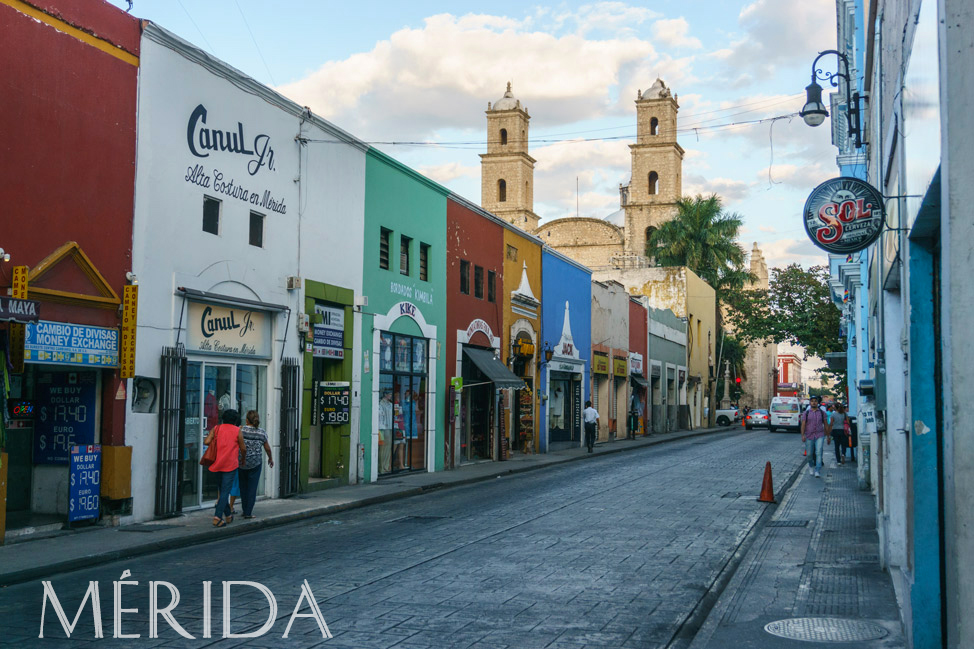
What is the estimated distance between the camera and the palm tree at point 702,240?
189ft

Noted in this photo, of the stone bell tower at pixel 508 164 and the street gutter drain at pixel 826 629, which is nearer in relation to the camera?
the street gutter drain at pixel 826 629

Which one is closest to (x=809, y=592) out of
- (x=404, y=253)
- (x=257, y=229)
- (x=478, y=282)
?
(x=257, y=229)

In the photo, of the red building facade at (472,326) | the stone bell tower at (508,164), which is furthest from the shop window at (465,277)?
the stone bell tower at (508,164)

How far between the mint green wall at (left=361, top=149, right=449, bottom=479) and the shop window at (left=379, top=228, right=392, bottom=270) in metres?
0.10

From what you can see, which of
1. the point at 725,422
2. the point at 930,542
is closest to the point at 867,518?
the point at 930,542

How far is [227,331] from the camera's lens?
656 inches

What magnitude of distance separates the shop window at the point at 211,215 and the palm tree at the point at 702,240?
146ft

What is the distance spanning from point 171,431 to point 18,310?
3.80 meters

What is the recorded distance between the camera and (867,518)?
1548 centimetres

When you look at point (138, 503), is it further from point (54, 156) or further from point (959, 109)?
point (959, 109)

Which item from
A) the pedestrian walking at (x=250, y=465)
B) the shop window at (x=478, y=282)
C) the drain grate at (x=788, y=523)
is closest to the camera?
the pedestrian walking at (x=250, y=465)

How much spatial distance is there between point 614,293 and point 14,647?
1457 inches

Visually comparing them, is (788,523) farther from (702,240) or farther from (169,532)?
(702,240)

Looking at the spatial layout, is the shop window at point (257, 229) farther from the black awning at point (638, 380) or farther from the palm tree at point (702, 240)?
the palm tree at point (702, 240)
